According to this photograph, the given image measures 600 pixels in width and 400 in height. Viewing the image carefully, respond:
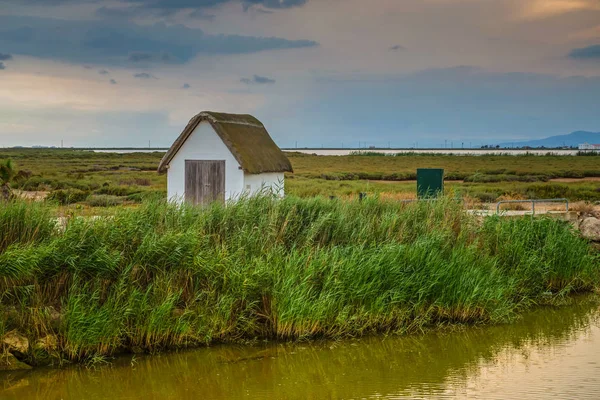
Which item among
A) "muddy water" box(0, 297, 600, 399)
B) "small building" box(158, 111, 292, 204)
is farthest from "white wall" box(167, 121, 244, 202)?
"muddy water" box(0, 297, 600, 399)

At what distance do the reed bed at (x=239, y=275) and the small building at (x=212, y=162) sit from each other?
18.3ft

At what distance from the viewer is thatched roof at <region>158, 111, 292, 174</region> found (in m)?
22.9

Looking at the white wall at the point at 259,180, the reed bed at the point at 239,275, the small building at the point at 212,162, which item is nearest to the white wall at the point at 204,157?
the small building at the point at 212,162

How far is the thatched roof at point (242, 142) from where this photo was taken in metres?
22.9

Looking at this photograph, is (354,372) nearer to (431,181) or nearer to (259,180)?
(431,181)

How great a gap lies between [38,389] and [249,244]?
547 cm

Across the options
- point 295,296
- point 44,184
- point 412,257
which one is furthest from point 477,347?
point 44,184

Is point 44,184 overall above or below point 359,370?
above

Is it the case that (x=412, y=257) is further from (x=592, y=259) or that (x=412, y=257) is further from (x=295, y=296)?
(x=592, y=259)

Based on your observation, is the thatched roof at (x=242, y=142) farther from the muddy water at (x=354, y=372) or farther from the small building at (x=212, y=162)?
the muddy water at (x=354, y=372)

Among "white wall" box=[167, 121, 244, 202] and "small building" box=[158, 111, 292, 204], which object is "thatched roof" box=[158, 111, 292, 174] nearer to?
"small building" box=[158, 111, 292, 204]

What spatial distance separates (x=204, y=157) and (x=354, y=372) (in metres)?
12.4

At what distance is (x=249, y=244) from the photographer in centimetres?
1533

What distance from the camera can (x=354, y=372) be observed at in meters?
12.6
